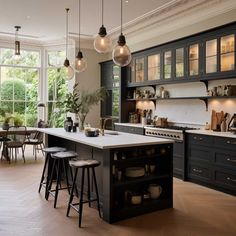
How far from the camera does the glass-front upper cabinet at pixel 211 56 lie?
534 cm

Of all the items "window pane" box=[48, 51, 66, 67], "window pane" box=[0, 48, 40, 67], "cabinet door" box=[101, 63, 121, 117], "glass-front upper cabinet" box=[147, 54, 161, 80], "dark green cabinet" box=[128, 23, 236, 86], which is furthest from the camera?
"window pane" box=[48, 51, 66, 67]

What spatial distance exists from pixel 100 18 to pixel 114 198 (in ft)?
14.6

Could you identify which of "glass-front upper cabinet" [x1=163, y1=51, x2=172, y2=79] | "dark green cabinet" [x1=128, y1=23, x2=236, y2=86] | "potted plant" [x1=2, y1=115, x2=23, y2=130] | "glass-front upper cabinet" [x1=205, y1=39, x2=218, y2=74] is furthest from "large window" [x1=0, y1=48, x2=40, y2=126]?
"glass-front upper cabinet" [x1=205, y1=39, x2=218, y2=74]

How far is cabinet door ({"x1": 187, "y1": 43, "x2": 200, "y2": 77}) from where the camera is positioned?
225 inches

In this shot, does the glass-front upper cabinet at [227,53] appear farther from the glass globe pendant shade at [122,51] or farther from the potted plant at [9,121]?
the potted plant at [9,121]

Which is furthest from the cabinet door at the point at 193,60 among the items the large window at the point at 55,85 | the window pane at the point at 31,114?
the window pane at the point at 31,114

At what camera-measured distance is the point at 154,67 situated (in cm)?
691

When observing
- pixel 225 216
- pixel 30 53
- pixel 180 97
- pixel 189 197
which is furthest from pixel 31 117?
pixel 225 216

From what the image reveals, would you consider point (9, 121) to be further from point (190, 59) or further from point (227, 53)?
point (227, 53)

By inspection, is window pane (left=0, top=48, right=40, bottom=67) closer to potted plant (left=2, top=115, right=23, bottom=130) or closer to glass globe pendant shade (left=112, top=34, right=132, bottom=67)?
potted plant (left=2, top=115, right=23, bottom=130)

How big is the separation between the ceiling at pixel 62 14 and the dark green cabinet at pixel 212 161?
2655 mm

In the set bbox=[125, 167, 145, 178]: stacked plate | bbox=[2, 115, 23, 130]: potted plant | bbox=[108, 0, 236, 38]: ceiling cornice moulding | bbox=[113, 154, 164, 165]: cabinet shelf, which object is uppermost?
bbox=[108, 0, 236, 38]: ceiling cornice moulding

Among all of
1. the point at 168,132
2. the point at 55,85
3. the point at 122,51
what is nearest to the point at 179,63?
the point at 168,132

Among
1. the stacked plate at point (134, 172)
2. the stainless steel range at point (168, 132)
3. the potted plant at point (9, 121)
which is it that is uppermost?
the potted plant at point (9, 121)
